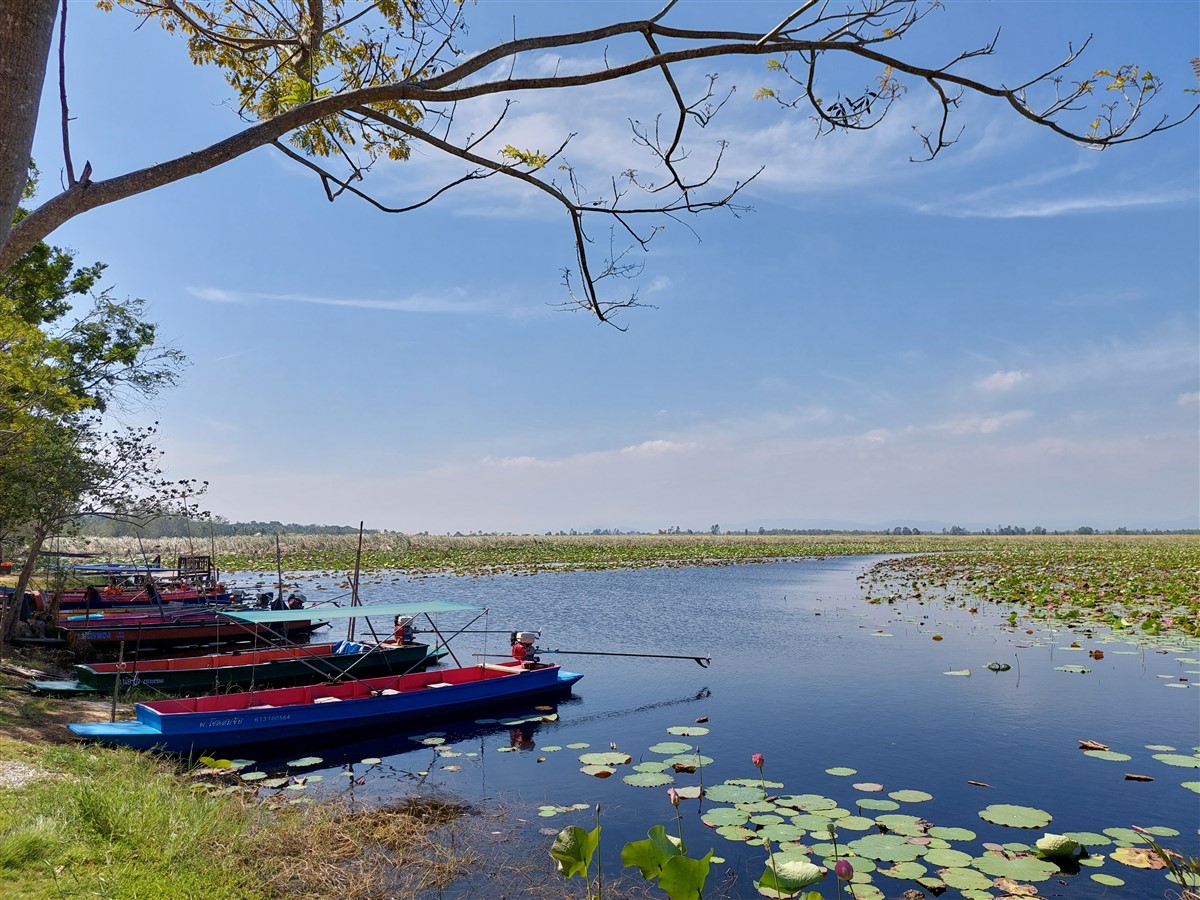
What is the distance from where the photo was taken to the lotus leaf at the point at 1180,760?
956 cm

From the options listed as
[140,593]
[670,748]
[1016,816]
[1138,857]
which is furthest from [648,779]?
[140,593]

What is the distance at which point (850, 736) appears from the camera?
11.5 metres

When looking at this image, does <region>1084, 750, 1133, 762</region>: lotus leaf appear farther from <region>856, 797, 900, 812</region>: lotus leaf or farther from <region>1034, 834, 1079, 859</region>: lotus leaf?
<region>1034, 834, 1079, 859</region>: lotus leaf

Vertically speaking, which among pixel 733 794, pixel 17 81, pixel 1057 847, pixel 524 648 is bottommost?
pixel 733 794

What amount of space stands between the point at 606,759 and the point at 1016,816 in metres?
5.09

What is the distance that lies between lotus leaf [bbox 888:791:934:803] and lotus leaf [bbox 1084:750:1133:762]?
11.2 ft

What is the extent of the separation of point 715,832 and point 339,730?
660 cm

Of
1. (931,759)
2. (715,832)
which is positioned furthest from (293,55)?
(931,759)

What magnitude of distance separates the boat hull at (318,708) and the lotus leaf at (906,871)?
8.01m

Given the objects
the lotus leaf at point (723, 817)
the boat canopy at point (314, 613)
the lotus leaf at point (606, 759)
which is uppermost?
the boat canopy at point (314, 613)

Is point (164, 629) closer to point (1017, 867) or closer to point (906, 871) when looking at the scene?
point (906, 871)

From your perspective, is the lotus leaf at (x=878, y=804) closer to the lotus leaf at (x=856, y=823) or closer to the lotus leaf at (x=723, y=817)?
the lotus leaf at (x=856, y=823)

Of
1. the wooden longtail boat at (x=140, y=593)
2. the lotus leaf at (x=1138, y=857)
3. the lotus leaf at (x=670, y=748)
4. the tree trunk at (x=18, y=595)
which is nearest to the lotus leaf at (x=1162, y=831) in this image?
the lotus leaf at (x=1138, y=857)

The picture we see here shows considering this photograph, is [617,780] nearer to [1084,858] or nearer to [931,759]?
[931,759]
